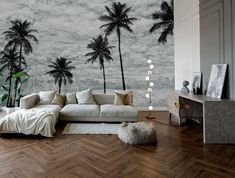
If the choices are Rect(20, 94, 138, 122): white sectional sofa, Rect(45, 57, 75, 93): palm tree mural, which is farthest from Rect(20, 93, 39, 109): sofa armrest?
Rect(45, 57, 75, 93): palm tree mural

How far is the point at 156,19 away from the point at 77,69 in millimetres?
3144

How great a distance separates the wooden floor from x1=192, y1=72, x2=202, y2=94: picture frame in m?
1.14

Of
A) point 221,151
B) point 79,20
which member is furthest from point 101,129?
point 79,20

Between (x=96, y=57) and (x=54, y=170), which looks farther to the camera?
(x=96, y=57)

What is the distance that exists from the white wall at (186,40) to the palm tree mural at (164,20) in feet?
1.52

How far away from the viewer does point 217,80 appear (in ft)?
13.8

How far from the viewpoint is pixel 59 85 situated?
23.2 ft

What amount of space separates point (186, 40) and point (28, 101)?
14.9 feet

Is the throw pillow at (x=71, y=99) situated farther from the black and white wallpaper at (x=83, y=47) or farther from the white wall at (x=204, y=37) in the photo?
the white wall at (x=204, y=37)

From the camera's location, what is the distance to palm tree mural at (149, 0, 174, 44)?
6.91 metres

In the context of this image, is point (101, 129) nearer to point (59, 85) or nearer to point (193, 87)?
point (193, 87)

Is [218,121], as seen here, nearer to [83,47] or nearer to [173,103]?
[173,103]

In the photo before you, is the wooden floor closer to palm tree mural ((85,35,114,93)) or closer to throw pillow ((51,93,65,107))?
throw pillow ((51,93,65,107))

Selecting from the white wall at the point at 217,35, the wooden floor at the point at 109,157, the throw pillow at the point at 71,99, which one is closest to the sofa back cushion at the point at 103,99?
the throw pillow at the point at 71,99
